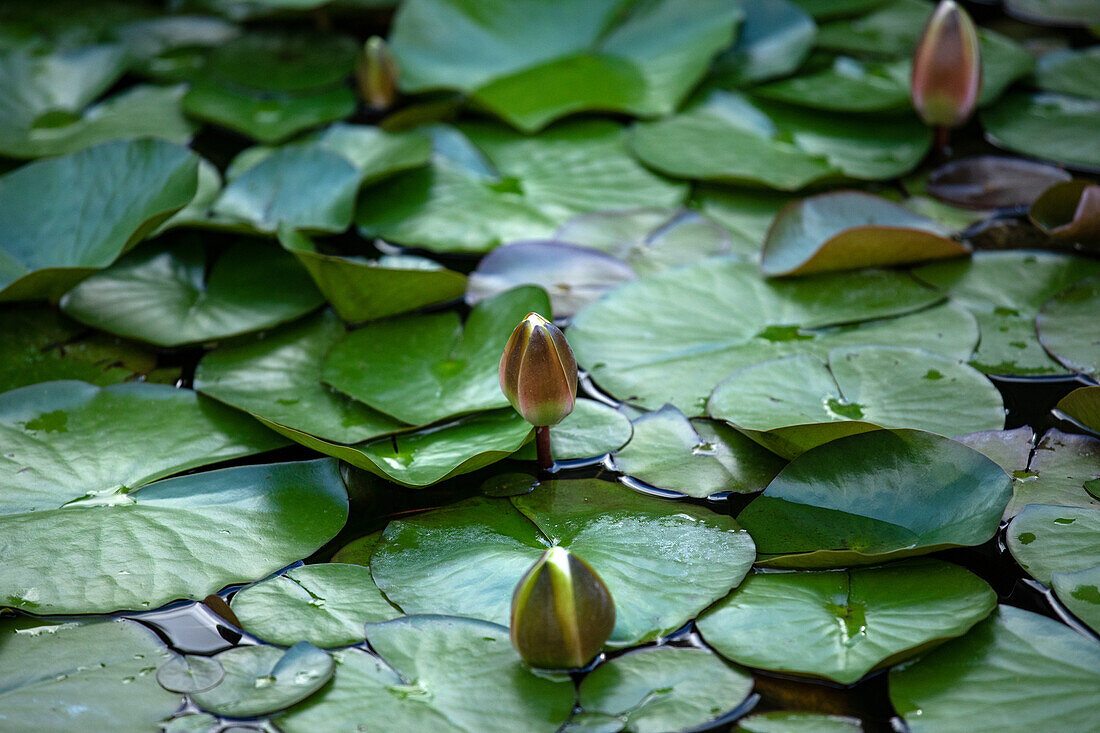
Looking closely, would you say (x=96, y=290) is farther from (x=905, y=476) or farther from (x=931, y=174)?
(x=931, y=174)

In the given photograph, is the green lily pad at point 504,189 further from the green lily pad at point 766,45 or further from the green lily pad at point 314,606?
the green lily pad at point 314,606

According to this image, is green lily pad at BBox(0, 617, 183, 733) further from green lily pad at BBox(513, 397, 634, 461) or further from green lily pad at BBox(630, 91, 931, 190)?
green lily pad at BBox(630, 91, 931, 190)

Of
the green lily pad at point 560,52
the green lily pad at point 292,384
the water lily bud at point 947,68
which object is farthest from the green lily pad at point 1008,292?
the green lily pad at point 292,384

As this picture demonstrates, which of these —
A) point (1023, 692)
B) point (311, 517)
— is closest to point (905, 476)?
point (1023, 692)

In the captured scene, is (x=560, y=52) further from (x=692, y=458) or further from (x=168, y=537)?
(x=168, y=537)

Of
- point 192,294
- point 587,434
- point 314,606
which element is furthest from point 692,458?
point 192,294

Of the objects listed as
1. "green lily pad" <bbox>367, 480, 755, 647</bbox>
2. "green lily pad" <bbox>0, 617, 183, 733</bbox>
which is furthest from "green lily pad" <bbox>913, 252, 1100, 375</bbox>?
"green lily pad" <bbox>0, 617, 183, 733</bbox>
